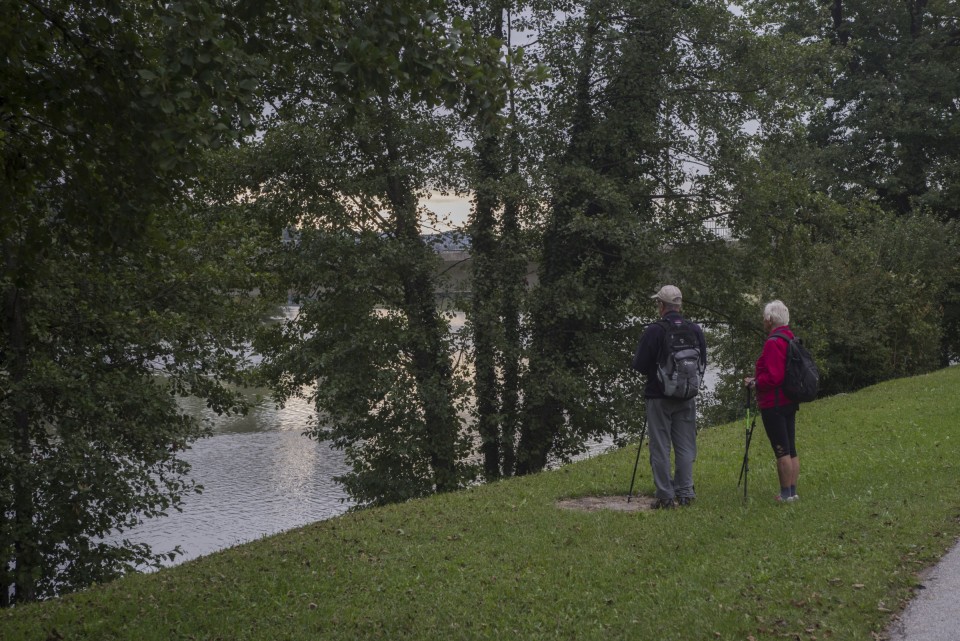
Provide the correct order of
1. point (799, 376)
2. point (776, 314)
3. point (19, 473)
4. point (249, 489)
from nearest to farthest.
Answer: point (799, 376), point (776, 314), point (19, 473), point (249, 489)

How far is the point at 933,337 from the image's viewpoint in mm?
29656

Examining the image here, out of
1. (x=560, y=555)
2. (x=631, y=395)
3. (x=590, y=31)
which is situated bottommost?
(x=560, y=555)

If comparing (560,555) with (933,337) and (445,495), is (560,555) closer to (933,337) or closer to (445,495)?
(445,495)

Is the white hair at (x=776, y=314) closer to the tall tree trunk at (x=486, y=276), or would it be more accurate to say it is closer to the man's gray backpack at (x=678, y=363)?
the man's gray backpack at (x=678, y=363)

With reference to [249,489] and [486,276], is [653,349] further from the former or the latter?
[249,489]

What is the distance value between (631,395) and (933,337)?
47.4ft

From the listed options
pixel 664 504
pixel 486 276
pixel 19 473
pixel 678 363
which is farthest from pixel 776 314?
pixel 486 276

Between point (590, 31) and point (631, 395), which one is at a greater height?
point (590, 31)

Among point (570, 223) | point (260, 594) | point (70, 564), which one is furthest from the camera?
point (570, 223)

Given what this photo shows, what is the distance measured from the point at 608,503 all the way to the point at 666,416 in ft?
4.82

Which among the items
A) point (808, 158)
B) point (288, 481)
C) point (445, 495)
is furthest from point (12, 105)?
point (288, 481)

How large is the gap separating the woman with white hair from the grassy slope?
68 centimetres

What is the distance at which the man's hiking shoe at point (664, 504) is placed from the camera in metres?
9.40

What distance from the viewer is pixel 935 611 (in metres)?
6.07
